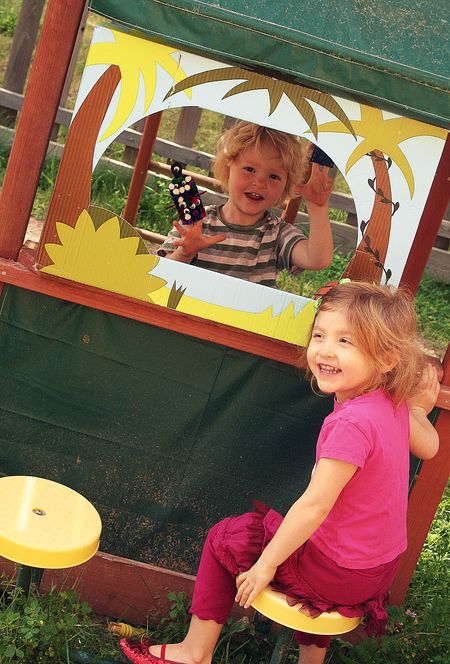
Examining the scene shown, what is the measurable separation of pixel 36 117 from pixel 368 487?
1.53 m

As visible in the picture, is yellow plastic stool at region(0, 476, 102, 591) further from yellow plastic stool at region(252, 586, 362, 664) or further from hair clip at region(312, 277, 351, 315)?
hair clip at region(312, 277, 351, 315)

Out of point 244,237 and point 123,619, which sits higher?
point 244,237

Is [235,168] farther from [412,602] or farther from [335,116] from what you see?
[412,602]

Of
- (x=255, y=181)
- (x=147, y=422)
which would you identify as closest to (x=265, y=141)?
(x=255, y=181)

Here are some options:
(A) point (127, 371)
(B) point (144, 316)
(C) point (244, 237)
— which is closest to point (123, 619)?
(A) point (127, 371)

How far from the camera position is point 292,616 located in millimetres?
2744

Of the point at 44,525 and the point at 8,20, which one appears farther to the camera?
the point at 8,20

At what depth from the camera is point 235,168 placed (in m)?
4.00

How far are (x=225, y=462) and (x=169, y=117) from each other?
6.88 m

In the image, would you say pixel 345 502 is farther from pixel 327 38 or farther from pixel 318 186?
pixel 327 38

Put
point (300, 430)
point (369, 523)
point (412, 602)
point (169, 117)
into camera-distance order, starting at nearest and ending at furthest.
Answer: point (369, 523) → point (300, 430) → point (412, 602) → point (169, 117)

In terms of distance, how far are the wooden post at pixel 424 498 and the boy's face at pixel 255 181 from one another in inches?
41.0

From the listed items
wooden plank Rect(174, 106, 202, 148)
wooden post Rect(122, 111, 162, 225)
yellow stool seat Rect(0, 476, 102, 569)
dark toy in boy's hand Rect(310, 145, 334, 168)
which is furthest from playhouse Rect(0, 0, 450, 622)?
wooden plank Rect(174, 106, 202, 148)

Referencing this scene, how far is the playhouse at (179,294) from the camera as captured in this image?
9.43 ft
